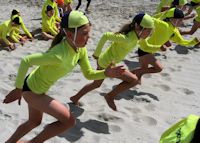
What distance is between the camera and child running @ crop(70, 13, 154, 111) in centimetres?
497

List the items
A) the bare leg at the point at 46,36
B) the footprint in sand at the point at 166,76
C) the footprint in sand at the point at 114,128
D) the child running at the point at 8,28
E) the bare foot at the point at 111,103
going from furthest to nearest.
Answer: the bare leg at the point at 46,36
the child running at the point at 8,28
the footprint in sand at the point at 166,76
the bare foot at the point at 111,103
the footprint in sand at the point at 114,128

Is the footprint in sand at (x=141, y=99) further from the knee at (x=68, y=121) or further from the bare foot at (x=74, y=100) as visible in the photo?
the knee at (x=68, y=121)

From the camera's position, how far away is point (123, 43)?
16.9 ft

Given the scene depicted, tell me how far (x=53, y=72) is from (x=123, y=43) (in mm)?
1609

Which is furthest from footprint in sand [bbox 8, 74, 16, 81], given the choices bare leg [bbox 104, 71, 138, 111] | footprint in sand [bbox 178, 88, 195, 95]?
footprint in sand [bbox 178, 88, 195, 95]

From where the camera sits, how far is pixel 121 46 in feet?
17.1

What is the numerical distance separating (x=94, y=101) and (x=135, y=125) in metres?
0.87

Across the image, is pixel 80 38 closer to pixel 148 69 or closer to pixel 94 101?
pixel 94 101

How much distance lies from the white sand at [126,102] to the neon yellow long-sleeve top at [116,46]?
2.05 ft

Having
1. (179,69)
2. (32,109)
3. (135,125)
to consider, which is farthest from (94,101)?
(179,69)

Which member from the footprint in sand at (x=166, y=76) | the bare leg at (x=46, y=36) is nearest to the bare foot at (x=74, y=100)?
the footprint in sand at (x=166, y=76)

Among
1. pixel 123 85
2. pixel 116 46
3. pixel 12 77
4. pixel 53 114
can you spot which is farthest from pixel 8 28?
pixel 53 114

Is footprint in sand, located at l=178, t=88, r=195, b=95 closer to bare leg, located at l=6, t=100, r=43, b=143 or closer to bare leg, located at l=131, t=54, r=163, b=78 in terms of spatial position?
bare leg, located at l=131, t=54, r=163, b=78

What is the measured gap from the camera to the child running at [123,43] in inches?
196
